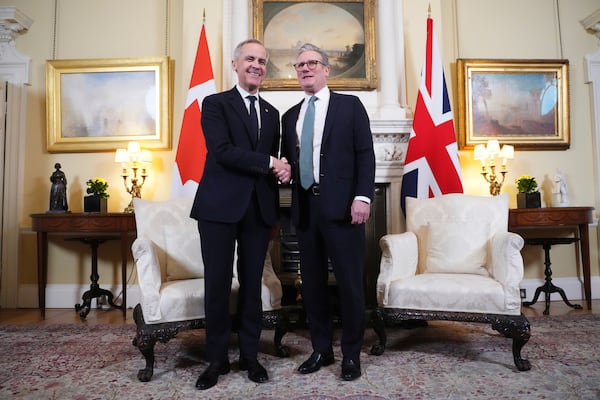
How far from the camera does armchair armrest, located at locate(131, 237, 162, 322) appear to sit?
88.1 inches

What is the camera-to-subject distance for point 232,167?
211 centimetres

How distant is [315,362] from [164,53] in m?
3.47

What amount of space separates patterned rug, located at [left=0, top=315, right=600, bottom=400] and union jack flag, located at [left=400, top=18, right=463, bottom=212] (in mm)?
1136

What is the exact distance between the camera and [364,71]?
4.10m

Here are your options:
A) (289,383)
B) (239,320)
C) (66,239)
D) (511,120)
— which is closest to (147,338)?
(239,320)

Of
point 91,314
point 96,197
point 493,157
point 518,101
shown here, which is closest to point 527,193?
point 493,157

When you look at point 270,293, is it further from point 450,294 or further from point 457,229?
point 457,229

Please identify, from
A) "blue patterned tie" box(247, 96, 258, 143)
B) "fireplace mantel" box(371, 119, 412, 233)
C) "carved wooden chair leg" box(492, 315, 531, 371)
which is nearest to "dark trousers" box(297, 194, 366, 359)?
"blue patterned tie" box(247, 96, 258, 143)

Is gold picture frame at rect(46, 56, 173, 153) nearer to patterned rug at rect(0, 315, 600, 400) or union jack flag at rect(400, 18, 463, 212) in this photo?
patterned rug at rect(0, 315, 600, 400)

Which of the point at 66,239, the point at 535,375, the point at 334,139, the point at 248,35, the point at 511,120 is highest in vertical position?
the point at 248,35

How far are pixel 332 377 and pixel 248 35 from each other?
3153 mm

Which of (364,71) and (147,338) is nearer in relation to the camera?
(147,338)

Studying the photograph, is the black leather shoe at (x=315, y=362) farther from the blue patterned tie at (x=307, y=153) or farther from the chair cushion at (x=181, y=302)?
the blue patterned tie at (x=307, y=153)

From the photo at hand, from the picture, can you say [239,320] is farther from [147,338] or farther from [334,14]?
[334,14]
